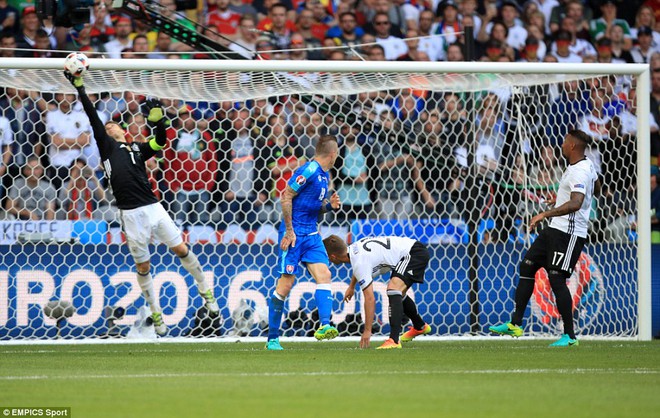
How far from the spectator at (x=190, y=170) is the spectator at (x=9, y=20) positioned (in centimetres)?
391

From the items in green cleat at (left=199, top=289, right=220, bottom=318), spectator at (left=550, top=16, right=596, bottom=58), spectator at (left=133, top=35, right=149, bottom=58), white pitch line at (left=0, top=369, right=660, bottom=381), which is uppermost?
spectator at (left=550, top=16, right=596, bottom=58)

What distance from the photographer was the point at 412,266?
9367mm

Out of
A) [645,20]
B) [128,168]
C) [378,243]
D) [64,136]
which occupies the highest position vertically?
[645,20]

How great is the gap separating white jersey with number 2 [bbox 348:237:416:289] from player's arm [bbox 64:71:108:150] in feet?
7.98

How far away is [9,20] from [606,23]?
29.7 feet

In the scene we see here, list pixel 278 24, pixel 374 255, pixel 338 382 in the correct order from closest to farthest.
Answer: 1. pixel 338 382
2. pixel 374 255
3. pixel 278 24

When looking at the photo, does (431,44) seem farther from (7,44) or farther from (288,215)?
(288,215)

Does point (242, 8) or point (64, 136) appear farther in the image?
point (242, 8)

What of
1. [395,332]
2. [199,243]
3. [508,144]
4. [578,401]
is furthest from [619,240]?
[578,401]

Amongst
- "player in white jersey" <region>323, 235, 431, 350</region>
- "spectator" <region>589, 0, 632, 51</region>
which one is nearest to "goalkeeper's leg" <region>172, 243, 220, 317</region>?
"player in white jersey" <region>323, 235, 431, 350</region>

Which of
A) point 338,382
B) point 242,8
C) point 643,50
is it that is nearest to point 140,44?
point 242,8

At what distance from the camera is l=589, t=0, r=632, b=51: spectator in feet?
55.1

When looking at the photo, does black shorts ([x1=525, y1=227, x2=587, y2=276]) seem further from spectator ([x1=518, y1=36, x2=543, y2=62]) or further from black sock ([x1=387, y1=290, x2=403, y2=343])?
spectator ([x1=518, y1=36, x2=543, y2=62])

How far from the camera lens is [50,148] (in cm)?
1132
